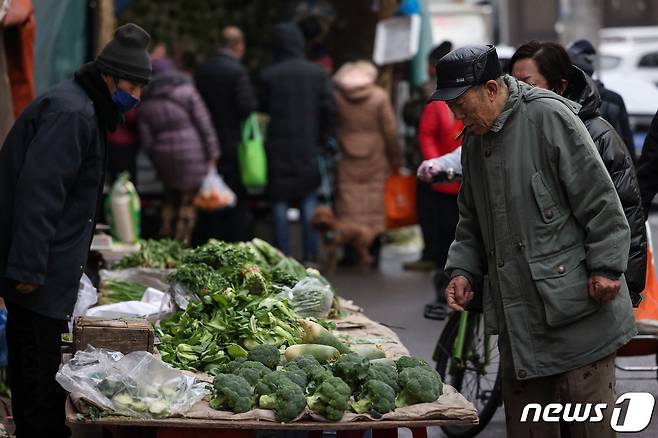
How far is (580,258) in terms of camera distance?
Answer: 16.7 ft

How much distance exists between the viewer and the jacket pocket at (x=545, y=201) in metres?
5.08

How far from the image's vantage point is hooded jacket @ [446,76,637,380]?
198 inches

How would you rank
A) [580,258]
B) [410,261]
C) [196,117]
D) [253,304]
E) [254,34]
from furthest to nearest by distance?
1. [254,34]
2. [410,261]
3. [196,117]
4. [253,304]
5. [580,258]

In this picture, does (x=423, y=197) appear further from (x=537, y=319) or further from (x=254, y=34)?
(x=537, y=319)

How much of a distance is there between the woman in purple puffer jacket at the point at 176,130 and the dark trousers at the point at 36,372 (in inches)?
267

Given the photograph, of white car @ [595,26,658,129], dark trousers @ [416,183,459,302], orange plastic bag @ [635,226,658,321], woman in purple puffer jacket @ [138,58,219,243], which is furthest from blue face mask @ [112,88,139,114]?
white car @ [595,26,658,129]

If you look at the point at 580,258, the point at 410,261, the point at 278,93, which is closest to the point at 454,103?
the point at 580,258

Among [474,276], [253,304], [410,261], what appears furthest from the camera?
[410,261]

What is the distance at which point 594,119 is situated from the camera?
6039 mm

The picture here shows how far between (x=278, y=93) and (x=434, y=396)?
8.08 m

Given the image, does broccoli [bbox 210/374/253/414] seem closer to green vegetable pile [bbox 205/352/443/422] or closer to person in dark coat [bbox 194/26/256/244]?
green vegetable pile [bbox 205/352/443/422]

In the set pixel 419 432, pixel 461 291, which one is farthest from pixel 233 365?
pixel 461 291

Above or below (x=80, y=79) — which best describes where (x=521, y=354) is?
below

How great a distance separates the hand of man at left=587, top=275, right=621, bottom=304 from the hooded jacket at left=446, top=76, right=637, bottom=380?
0.11 ft
